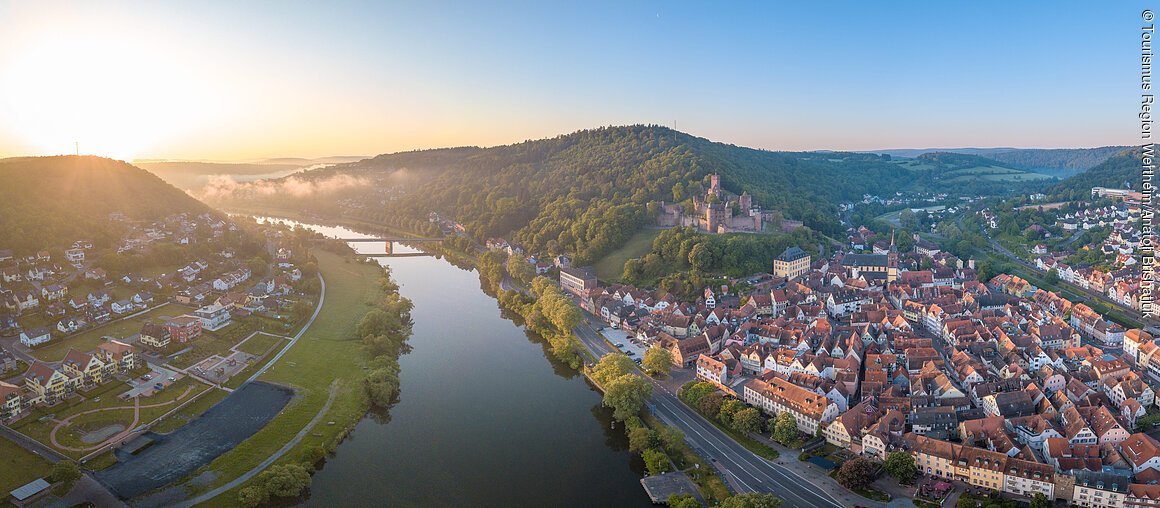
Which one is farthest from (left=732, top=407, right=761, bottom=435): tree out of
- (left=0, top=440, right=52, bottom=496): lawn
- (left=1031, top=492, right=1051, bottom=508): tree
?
(left=0, top=440, right=52, bottom=496): lawn

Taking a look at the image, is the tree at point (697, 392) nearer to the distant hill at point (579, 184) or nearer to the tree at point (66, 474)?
the tree at point (66, 474)

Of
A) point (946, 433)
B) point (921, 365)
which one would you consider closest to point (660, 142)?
point (921, 365)

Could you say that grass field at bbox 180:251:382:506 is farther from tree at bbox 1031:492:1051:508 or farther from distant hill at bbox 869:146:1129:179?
distant hill at bbox 869:146:1129:179

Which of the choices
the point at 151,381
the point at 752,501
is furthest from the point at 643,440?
the point at 151,381

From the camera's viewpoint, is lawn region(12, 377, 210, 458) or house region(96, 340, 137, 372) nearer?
lawn region(12, 377, 210, 458)

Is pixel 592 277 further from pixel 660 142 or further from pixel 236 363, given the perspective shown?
pixel 660 142

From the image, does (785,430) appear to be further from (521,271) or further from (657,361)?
(521,271)
